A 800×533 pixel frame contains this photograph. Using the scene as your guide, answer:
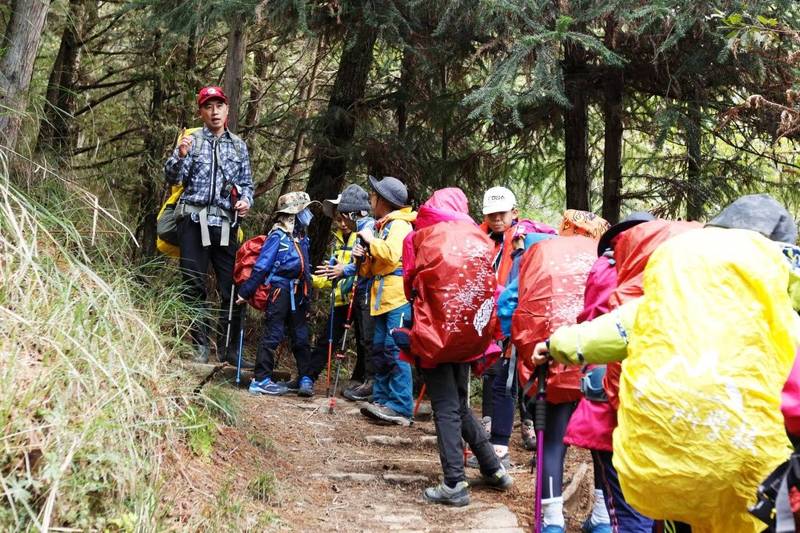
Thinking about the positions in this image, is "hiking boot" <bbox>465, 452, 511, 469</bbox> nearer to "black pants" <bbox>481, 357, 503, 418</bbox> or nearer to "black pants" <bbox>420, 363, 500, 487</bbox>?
"black pants" <bbox>481, 357, 503, 418</bbox>

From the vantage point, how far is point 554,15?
23.6 feet

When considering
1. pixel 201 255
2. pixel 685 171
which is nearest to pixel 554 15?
pixel 685 171

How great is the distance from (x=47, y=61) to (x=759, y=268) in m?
11.3

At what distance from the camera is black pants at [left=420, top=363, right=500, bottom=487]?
523 centimetres

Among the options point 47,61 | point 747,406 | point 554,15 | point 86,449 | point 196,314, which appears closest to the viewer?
point 747,406

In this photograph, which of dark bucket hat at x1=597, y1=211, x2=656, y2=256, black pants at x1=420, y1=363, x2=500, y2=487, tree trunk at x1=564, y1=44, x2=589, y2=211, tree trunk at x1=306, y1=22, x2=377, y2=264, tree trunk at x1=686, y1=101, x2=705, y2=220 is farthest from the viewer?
tree trunk at x1=306, y1=22, x2=377, y2=264

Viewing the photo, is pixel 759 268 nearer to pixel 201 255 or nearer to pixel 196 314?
pixel 196 314

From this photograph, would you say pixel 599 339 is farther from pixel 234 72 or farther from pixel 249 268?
pixel 234 72

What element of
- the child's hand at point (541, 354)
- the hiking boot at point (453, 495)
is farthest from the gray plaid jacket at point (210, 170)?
the child's hand at point (541, 354)

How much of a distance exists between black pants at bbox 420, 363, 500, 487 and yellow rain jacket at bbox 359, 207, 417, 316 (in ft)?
5.95

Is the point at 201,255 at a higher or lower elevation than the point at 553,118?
lower

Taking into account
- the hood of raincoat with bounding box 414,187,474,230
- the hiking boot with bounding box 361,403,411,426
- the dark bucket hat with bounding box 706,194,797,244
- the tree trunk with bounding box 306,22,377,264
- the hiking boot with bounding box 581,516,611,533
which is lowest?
the hiking boot with bounding box 581,516,611,533

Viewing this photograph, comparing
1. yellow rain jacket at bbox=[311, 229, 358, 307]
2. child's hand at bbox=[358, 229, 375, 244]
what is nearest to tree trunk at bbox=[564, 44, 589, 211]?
yellow rain jacket at bbox=[311, 229, 358, 307]

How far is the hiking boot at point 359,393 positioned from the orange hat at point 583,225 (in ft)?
11.1
